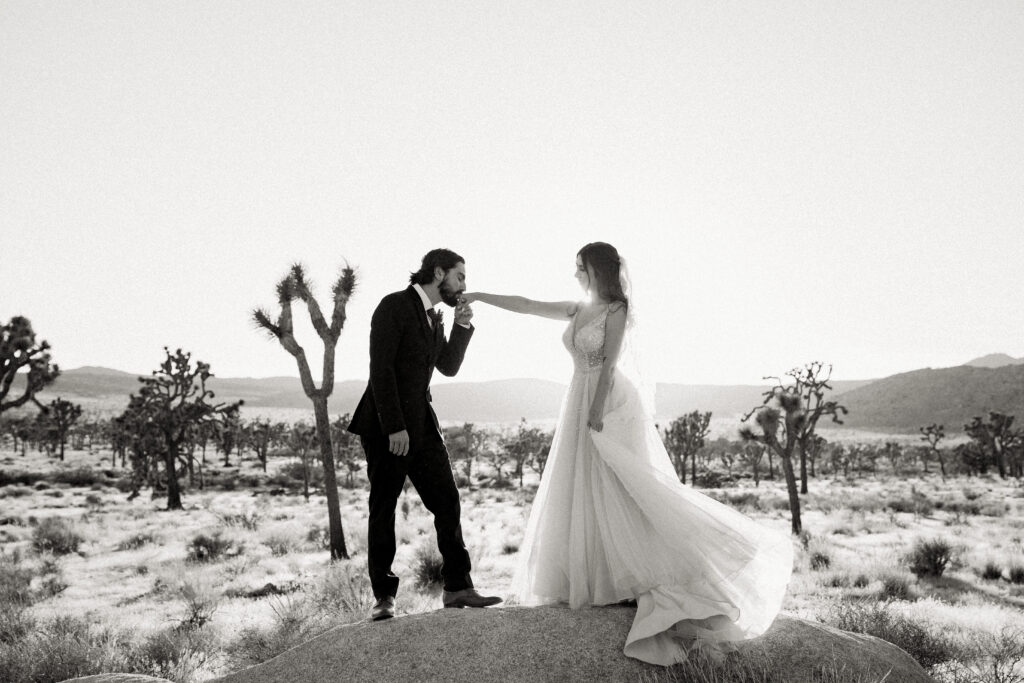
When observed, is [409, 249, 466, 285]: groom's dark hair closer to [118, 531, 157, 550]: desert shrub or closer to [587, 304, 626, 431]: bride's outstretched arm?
[587, 304, 626, 431]: bride's outstretched arm

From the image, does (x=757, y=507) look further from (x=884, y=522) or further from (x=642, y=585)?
Result: (x=642, y=585)

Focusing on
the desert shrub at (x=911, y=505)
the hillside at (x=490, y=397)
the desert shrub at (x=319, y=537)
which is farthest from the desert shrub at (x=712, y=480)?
the hillside at (x=490, y=397)

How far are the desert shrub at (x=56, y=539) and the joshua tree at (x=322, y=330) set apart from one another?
7.16 metres

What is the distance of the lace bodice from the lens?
183 inches

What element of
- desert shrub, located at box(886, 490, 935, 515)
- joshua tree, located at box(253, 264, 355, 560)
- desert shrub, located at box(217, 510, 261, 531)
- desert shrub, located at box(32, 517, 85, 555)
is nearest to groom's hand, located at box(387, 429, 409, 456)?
joshua tree, located at box(253, 264, 355, 560)

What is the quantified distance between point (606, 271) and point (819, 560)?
11.3 m

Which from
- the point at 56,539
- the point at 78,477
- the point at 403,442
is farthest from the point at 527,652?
the point at 78,477

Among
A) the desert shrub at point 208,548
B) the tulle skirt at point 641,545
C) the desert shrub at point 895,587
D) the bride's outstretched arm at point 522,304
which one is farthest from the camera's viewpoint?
the desert shrub at point 208,548

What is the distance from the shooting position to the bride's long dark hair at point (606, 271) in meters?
Answer: 4.67

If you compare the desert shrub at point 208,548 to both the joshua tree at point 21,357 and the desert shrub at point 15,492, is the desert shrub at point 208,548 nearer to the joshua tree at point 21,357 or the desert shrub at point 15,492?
the joshua tree at point 21,357

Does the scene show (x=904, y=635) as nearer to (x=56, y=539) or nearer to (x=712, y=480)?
(x=56, y=539)

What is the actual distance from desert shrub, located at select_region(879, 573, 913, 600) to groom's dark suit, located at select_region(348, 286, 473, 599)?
8.56 m

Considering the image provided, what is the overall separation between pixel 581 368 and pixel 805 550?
12313 mm

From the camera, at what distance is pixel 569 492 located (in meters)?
4.48
